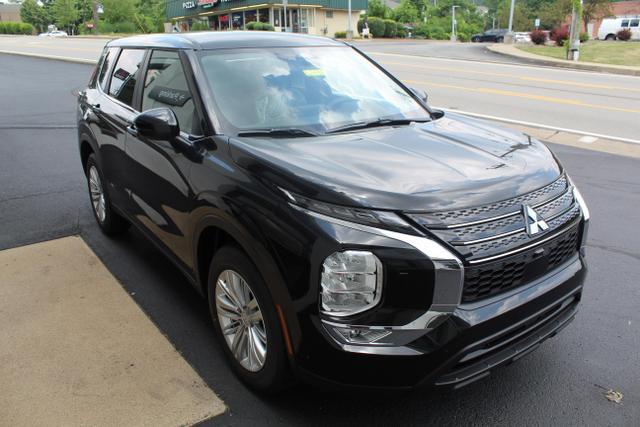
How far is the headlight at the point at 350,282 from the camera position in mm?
2213

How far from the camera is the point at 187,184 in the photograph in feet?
10.2

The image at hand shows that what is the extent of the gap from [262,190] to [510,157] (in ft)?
4.41

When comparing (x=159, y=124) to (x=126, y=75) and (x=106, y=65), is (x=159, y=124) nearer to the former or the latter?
(x=126, y=75)

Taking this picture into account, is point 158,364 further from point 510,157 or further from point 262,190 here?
point 510,157

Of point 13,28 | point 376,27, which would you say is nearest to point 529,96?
point 376,27

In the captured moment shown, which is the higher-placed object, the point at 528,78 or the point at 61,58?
the point at 61,58

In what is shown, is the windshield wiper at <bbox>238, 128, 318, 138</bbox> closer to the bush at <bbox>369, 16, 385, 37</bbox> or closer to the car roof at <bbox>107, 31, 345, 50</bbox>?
the car roof at <bbox>107, 31, 345, 50</bbox>

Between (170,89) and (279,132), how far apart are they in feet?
3.08

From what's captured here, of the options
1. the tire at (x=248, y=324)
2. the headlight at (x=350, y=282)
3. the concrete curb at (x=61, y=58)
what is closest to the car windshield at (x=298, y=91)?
the tire at (x=248, y=324)

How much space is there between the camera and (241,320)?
9.34ft

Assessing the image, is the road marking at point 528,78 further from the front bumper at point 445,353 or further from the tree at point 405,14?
the tree at point 405,14

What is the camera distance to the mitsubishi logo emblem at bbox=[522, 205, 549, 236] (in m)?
2.47

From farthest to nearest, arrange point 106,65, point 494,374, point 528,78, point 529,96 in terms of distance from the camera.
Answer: point 528,78 < point 529,96 < point 106,65 < point 494,374

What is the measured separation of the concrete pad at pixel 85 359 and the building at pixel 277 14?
4992 centimetres
